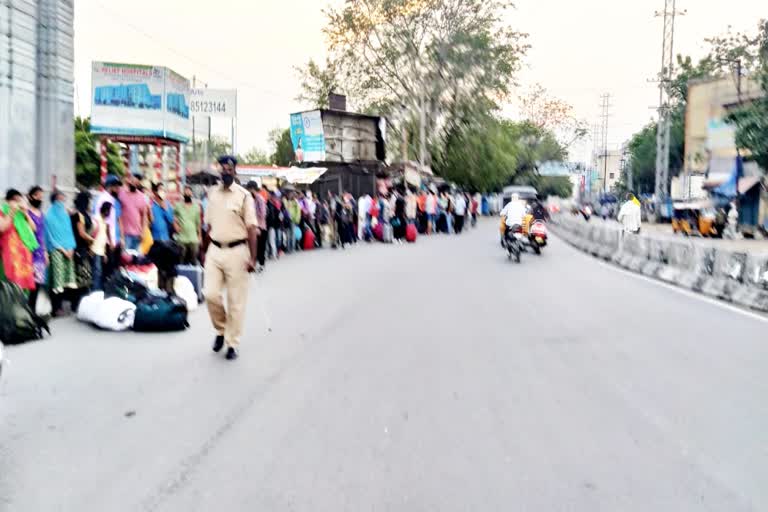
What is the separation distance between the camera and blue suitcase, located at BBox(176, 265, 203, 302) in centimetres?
1177

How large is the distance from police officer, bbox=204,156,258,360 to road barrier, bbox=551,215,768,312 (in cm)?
775

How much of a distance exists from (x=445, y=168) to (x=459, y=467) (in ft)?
191

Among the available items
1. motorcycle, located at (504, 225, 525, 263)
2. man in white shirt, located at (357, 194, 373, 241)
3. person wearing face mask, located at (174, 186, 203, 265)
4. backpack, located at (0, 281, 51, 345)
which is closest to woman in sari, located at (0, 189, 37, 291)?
backpack, located at (0, 281, 51, 345)

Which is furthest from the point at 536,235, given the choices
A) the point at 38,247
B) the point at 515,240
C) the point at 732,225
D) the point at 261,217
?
the point at 732,225

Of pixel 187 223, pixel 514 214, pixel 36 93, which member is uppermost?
pixel 36 93

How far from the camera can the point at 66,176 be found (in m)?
16.0

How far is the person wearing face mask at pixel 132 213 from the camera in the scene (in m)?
11.9

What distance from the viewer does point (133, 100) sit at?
27.7m

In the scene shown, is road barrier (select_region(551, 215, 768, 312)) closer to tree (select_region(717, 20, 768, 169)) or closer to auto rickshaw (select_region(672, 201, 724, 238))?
tree (select_region(717, 20, 768, 169))

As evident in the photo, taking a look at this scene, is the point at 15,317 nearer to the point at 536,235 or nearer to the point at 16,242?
the point at 16,242

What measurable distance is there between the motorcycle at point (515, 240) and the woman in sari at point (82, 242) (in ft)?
36.5

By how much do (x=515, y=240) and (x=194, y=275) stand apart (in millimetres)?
9763

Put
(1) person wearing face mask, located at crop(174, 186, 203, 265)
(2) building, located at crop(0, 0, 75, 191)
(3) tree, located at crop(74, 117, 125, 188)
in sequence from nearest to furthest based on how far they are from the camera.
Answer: (1) person wearing face mask, located at crop(174, 186, 203, 265) → (2) building, located at crop(0, 0, 75, 191) → (3) tree, located at crop(74, 117, 125, 188)

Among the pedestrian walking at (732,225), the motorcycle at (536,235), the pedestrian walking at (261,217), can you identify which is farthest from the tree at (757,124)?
the pedestrian walking at (261,217)
